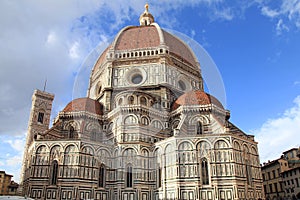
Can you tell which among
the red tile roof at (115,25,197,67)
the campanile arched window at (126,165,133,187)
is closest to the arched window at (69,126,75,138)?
the campanile arched window at (126,165,133,187)

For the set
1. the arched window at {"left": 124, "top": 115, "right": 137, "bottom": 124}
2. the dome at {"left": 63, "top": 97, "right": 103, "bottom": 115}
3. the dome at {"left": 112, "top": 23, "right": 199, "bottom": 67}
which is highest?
the dome at {"left": 112, "top": 23, "right": 199, "bottom": 67}

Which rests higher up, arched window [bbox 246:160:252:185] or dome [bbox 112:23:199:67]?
dome [bbox 112:23:199:67]

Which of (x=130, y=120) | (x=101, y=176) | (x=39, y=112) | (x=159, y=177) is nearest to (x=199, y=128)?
(x=159, y=177)

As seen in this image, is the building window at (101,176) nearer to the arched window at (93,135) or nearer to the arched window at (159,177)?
the arched window at (93,135)

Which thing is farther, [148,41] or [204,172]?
[148,41]

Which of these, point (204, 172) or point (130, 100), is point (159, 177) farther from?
point (130, 100)

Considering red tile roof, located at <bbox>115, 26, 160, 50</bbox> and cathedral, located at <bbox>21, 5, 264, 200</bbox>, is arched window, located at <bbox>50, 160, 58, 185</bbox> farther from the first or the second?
red tile roof, located at <bbox>115, 26, 160, 50</bbox>

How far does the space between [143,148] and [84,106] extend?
10.1 metres

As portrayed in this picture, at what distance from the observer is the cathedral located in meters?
28.0

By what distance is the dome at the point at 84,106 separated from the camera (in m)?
35.4

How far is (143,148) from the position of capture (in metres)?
31.3

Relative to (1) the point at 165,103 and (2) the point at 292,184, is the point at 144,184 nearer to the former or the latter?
(1) the point at 165,103

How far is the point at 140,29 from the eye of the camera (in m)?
47.0

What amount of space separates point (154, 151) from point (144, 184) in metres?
3.92
